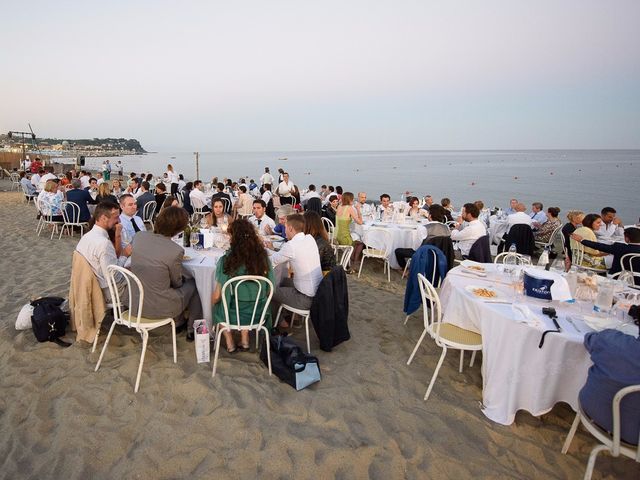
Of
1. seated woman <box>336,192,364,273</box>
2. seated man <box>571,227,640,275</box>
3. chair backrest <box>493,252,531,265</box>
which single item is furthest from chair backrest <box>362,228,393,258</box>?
seated man <box>571,227,640,275</box>

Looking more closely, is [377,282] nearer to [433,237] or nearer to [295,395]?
[433,237]

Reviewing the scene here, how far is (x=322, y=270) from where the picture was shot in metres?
3.82

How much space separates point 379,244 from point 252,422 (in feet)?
13.8

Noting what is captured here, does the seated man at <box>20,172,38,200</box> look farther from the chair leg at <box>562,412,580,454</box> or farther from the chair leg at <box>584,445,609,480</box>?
the chair leg at <box>584,445,609,480</box>

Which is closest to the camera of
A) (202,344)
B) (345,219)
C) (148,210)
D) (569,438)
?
(569,438)

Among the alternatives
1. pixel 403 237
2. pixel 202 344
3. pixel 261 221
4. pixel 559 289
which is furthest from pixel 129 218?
pixel 559 289

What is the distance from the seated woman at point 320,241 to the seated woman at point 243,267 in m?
0.76

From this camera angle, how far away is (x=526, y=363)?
101 inches

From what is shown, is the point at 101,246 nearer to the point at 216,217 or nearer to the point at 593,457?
the point at 216,217

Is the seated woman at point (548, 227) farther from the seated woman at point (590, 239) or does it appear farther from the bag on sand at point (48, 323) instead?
the bag on sand at point (48, 323)

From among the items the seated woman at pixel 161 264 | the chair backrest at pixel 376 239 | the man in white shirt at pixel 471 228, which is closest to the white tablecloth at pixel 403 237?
the chair backrest at pixel 376 239

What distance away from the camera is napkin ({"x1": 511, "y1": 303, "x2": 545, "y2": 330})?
2.51m

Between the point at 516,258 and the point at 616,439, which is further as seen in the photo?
the point at 516,258

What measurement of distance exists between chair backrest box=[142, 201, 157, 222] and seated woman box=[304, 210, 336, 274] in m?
5.93
